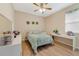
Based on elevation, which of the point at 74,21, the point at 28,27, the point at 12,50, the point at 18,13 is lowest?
the point at 12,50

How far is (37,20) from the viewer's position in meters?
2.41

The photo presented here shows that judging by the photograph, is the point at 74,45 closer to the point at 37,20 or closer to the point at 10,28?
the point at 37,20

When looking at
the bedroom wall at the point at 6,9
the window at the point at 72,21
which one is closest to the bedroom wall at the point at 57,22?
the window at the point at 72,21

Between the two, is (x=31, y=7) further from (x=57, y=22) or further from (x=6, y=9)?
(x=57, y=22)

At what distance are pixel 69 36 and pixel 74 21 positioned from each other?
0.64 meters

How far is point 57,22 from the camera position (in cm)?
289

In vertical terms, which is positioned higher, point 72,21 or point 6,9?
point 6,9

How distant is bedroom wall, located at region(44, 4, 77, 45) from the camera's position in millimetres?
2616

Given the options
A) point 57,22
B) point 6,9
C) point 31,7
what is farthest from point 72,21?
point 6,9

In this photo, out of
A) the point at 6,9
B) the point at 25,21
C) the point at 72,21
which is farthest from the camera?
the point at 72,21

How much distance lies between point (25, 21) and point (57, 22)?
3.95 ft

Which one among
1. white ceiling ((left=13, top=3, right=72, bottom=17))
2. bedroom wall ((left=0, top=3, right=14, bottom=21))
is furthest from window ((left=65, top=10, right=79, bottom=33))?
bedroom wall ((left=0, top=3, right=14, bottom=21))

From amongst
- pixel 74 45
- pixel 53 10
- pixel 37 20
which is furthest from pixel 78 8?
pixel 37 20

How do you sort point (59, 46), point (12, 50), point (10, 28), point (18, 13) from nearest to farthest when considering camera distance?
point (12, 50)
point (18, 13)
point (10, 28)
point (59, 46)
